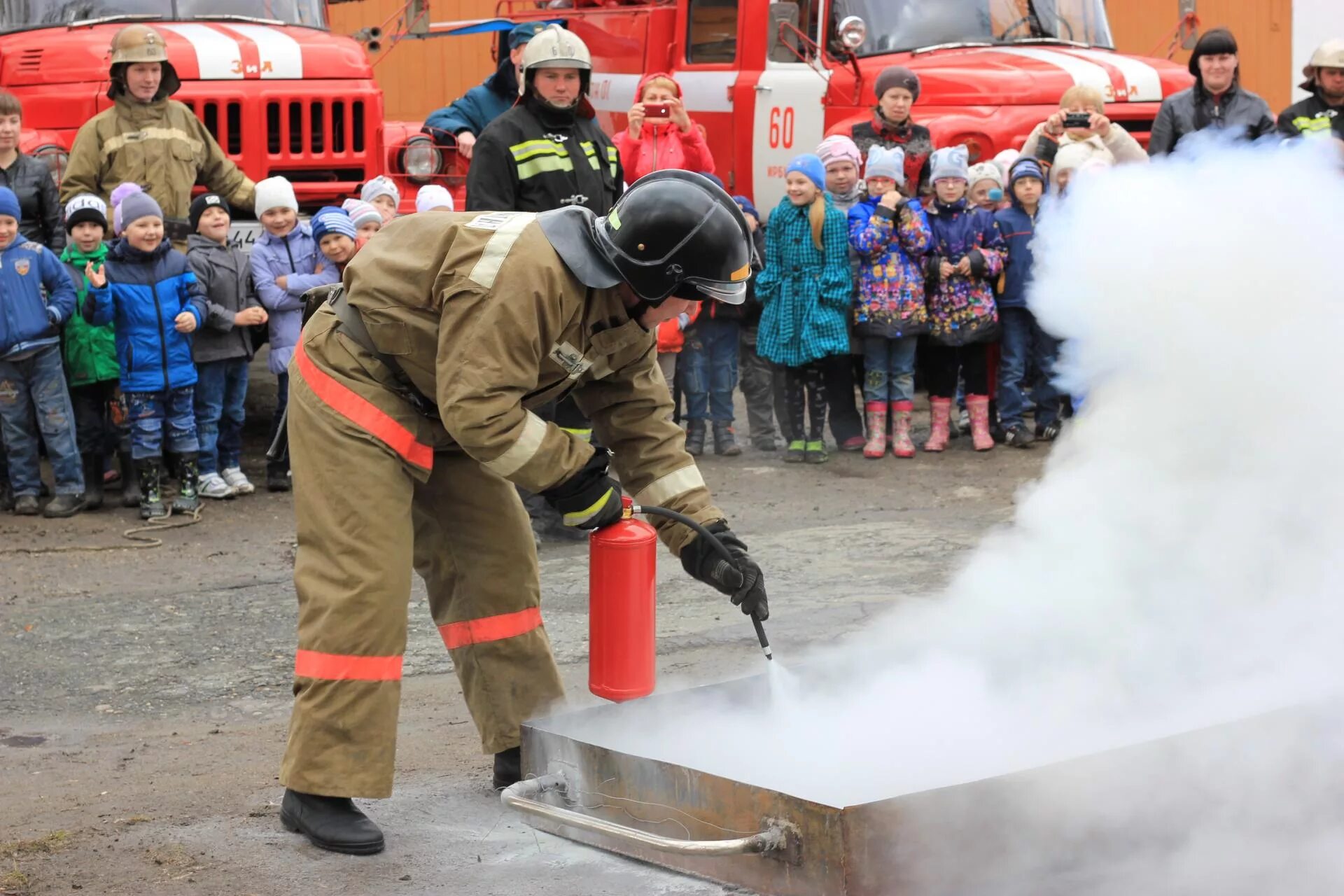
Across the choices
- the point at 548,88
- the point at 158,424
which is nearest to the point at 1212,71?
the point at 548,88

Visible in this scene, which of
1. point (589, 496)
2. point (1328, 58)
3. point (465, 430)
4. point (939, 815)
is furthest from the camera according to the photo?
point (1328, 58)

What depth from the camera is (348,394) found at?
13.3ft

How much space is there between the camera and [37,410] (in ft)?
26.0

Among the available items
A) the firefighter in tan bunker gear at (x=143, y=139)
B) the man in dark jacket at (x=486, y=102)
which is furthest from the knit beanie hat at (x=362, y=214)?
the man in dark jacket at (x=486, y=102)

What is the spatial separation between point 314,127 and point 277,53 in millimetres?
489

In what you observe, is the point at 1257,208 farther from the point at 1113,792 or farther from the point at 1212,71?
the point at 1212,71

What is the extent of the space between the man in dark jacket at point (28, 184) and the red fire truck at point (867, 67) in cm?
463

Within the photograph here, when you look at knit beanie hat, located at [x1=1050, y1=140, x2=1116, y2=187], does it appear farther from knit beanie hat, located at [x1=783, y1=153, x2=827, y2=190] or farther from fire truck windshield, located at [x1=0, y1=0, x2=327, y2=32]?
fire truck windshield, located at [x1=0, y1=0, x2=327, y2=32]

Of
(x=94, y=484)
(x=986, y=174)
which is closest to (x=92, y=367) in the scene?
(x=94, y=484)

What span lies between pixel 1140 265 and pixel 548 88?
3.32 metres

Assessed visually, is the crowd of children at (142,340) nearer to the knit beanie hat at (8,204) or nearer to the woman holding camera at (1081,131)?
the knit beanie hat at (8,204)

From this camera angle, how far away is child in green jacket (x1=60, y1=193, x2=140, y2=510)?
26.5 feet

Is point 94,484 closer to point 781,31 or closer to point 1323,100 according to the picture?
point 781,31

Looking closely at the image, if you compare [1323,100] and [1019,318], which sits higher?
[1323,100]
